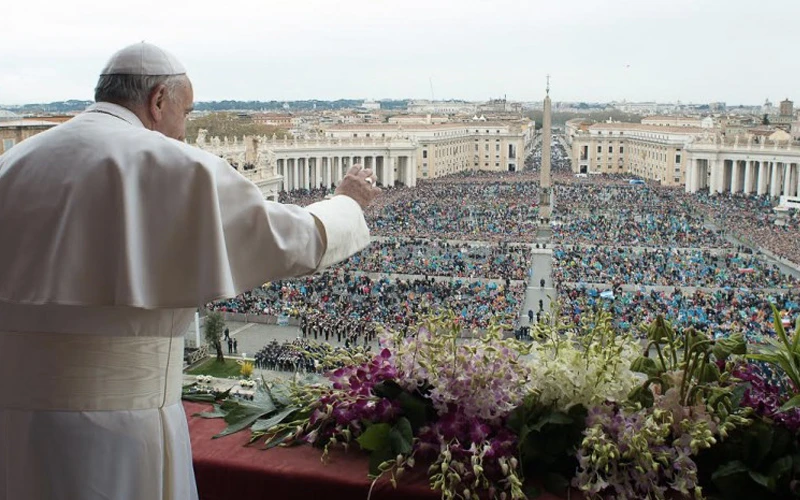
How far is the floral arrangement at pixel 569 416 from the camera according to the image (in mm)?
1510

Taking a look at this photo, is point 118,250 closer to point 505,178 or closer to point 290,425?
point 290,425

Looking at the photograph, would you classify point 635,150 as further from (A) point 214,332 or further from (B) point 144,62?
(B) point 144,62

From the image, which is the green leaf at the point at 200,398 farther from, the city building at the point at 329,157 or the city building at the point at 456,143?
the city building at the point at 456,143

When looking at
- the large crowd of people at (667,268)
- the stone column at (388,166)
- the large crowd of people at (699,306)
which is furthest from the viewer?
the stone column at (388,166)

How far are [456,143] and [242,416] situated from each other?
4983cm

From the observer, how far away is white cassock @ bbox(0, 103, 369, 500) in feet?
4.34

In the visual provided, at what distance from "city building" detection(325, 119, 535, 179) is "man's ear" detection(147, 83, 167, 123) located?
138 ft

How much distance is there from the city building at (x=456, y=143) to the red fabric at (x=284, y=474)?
42027 mm

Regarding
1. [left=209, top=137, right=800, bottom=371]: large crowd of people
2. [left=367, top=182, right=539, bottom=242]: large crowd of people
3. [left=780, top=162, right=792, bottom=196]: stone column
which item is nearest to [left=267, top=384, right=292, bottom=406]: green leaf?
[left=209, top=137, right=800, bottom=371]: large crowd of people

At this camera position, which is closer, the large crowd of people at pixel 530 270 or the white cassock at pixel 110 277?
the white cassock at pixel 110 277

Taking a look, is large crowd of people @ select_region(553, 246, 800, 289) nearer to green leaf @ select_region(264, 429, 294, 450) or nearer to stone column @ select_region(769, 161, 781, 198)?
green leaf @ select_region(264, 429, 294, 450)

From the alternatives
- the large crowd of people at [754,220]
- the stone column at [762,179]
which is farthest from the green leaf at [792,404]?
the stone column at [762,179]

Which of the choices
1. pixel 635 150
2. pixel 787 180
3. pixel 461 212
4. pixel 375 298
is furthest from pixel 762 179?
pixel 375 298

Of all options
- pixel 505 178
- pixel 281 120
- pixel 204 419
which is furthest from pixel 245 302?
pixel 281 120
